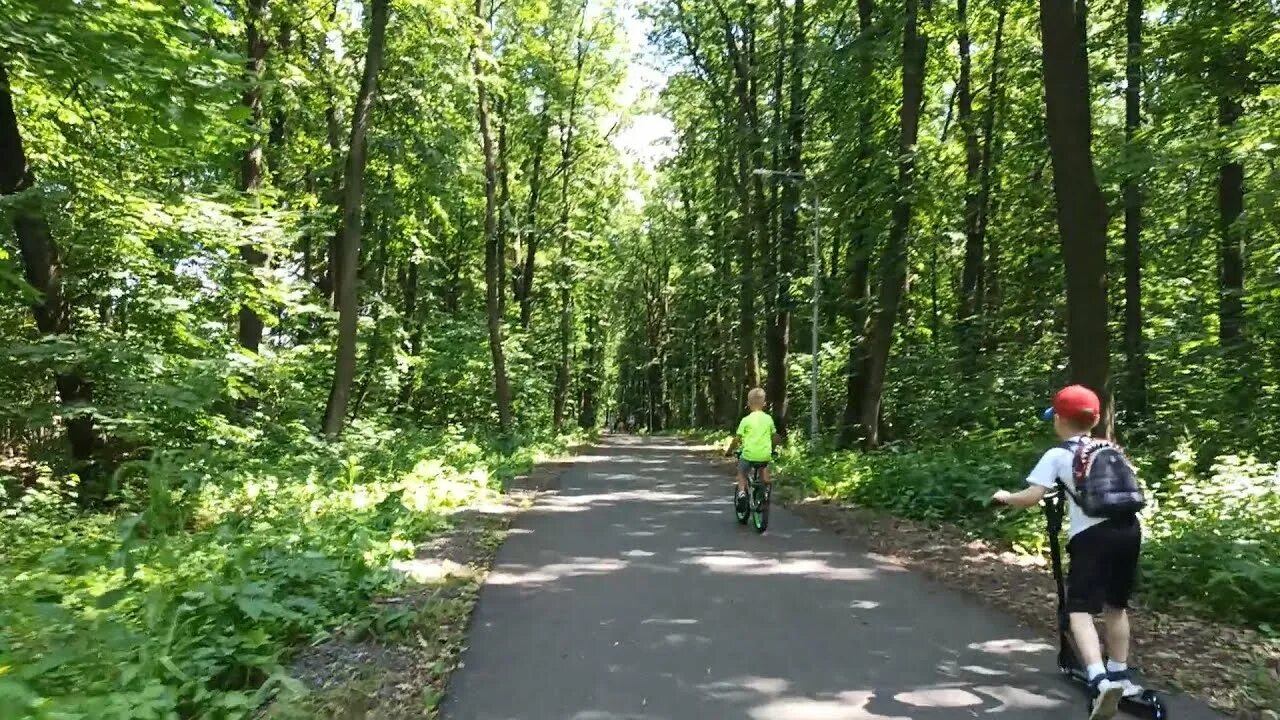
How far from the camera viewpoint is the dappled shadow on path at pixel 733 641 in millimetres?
4809

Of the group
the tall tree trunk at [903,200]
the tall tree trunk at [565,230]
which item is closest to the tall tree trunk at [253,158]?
the tall tree trunk at [903,200]

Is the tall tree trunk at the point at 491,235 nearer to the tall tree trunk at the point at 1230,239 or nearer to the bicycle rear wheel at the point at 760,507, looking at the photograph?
the bicycle rear wheel at the point at 760,507

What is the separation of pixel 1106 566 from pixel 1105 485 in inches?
17.8

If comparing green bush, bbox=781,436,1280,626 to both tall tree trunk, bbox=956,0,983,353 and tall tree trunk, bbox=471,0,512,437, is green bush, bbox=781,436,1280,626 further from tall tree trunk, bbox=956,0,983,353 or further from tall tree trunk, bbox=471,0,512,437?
tall tree trunk, bbox=471,0,512,437

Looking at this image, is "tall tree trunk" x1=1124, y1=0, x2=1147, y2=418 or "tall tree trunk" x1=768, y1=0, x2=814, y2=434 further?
"tall tree trunk" x1=768, y1=0, x2=814, y2=434

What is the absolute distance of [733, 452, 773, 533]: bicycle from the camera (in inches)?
431

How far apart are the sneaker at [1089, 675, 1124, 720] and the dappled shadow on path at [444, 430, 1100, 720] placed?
33 centimetres

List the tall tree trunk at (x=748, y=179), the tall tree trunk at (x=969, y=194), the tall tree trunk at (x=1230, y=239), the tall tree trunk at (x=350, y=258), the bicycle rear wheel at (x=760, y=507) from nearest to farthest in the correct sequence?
1. the bicycle rear wheel at (x=760, y=507)
2. the tall tree trunk at (x=1230, y=239)
3. the tall tree trunk at (x=350, y=258)
4. the tall tree trunk at (x=969, y=194)
5. the tall tree trunk at (x=748, y=179)

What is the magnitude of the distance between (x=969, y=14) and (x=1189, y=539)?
1681 centimetres

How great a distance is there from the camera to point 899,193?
619 inches

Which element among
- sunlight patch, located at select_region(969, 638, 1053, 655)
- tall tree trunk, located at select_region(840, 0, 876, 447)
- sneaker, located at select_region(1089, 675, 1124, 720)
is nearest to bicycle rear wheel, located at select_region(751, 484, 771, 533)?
sunlight patch, located at select_region(969, 638, 1053, 655)

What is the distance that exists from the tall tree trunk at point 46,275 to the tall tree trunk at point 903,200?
13.5 meters

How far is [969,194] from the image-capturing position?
1897 centimetres

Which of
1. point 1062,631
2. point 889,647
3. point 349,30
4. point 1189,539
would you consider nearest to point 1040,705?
point 1062,631
